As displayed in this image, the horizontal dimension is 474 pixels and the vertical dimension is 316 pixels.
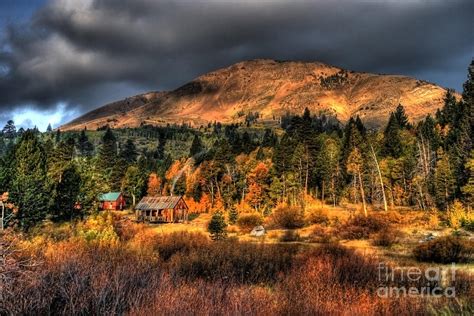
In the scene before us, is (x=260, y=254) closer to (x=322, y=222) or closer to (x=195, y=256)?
(x=195, y=256)

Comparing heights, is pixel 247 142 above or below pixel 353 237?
above

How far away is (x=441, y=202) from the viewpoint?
51406 mm

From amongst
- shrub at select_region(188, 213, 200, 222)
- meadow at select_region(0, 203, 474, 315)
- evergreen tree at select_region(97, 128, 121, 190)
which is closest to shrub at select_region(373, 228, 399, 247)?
meadow at select_region(0, 203, 474, 315)

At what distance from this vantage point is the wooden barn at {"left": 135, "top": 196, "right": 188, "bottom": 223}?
70.1m

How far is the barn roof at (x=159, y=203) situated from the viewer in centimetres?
7038

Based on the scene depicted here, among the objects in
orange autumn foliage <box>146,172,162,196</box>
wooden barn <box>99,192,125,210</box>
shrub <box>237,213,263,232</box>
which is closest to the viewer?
shrub <box>237,213,263,232</box>

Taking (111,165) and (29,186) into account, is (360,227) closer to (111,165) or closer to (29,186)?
(29,186)

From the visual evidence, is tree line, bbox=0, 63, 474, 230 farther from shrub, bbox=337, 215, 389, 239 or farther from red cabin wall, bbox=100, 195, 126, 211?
shrub, bbox=337, 215, 389, 239

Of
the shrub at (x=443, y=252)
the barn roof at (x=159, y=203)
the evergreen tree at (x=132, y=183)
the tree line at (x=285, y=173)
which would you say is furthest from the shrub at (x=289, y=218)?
the evergreen tree at (x=132, y=183)

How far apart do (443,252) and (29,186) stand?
139 feet

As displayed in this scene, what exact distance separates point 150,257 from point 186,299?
8277mm

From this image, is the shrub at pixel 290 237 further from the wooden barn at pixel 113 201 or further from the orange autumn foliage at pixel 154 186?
the orange autumn foliage at pixel 154 186

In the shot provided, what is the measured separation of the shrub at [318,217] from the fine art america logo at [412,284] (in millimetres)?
32781

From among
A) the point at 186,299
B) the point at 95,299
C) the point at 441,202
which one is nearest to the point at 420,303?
the point at 186,299
